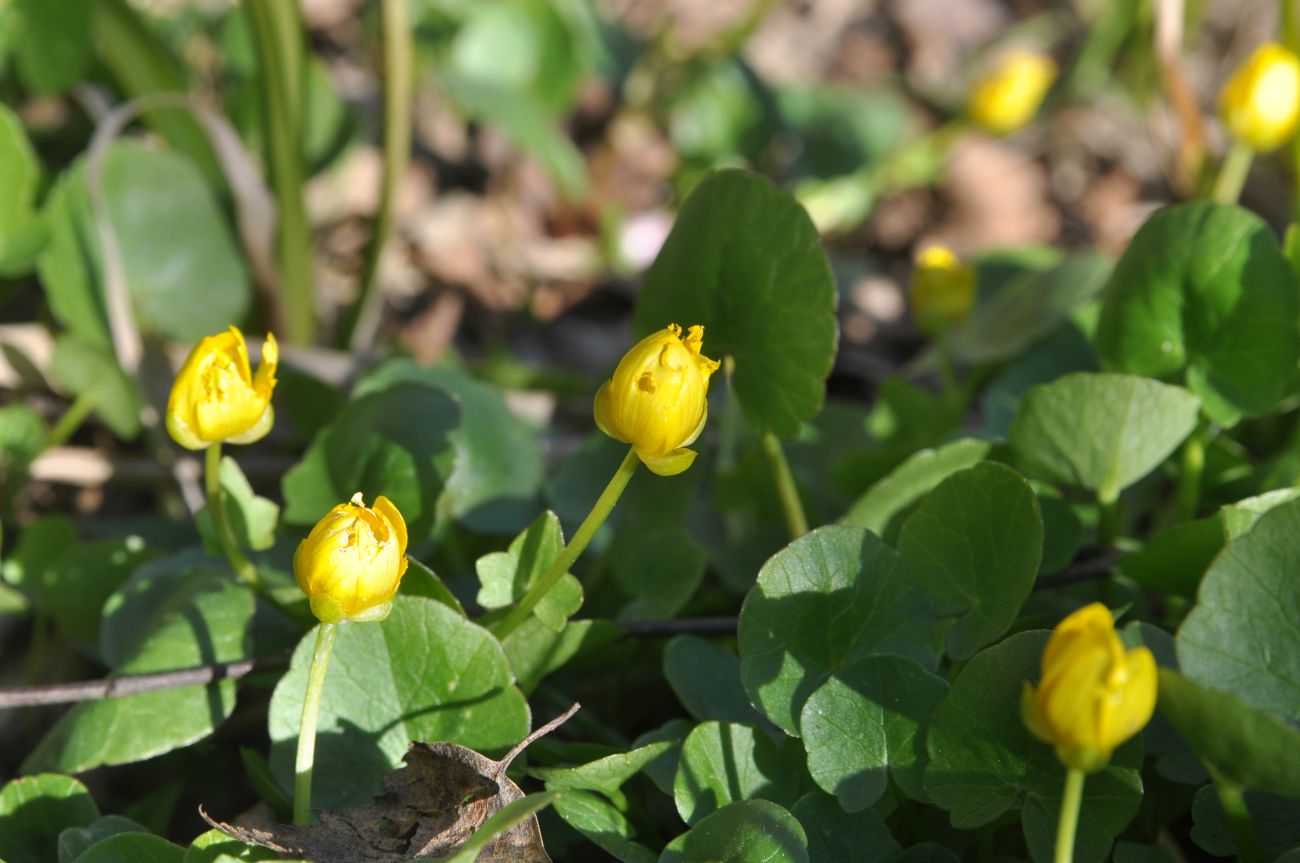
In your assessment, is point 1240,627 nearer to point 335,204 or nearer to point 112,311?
point 112,311

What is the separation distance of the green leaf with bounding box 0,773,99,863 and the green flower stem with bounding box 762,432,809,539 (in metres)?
0.71

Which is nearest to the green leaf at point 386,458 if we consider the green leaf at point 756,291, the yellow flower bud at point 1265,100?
the green leaf at point 756,291

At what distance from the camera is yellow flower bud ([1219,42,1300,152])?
1.64 metres

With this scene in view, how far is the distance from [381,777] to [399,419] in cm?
38

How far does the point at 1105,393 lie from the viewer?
119cm

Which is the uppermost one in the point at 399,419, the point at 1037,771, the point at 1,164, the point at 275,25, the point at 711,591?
the point at 275,25

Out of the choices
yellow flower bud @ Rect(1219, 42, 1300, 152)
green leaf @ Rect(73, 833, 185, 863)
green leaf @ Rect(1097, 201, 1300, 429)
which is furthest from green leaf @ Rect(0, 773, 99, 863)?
yellow flower bud @ Rect(1219, 42, 1300, 152)

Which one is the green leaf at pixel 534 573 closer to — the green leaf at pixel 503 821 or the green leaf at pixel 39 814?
the green leaf at pixel 503 821

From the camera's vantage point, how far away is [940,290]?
5.29 ft

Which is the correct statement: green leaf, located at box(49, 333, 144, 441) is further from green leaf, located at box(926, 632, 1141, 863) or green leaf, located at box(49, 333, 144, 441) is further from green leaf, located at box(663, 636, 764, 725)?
green leaf, located at box(926, 632, 1141, 863)

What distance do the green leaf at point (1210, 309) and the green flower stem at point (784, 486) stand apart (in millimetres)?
363

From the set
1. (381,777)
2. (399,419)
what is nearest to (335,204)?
(399,419)

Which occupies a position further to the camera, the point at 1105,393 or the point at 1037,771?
the point at 1105,393

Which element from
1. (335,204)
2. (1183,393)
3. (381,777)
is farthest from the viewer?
(335,204)
